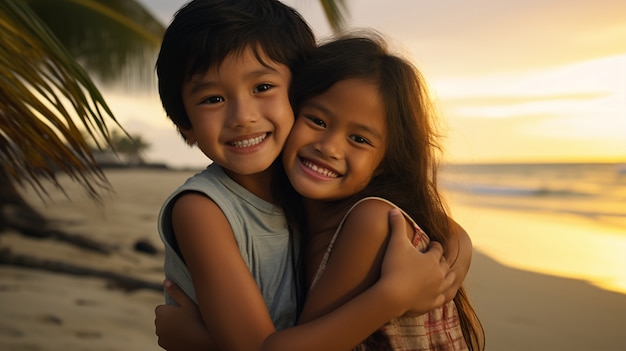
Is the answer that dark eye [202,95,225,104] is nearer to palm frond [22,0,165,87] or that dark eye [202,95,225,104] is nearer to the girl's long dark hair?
the girl's long dark hair

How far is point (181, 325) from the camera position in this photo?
191 centimetres

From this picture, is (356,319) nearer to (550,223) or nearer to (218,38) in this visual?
(218,38)

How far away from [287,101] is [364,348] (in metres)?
0.71

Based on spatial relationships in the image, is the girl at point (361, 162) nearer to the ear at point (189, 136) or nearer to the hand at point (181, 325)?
the hand at point (181, 325)

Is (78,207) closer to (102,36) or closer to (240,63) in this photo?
(102,36)

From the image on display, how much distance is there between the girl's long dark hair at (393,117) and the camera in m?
1.89

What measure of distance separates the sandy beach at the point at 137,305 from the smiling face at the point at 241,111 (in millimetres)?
2272

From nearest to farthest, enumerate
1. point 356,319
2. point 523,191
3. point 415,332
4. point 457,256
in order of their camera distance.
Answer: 1. point 356,319
2. point 415,332
3. point 457,256
4. point 523,191

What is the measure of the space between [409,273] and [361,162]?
36cm

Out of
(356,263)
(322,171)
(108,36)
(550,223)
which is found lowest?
(550,223)

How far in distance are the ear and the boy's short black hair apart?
0.02 m

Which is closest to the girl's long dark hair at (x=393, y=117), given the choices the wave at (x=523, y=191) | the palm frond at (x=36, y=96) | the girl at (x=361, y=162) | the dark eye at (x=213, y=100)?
the girl at (x=361, y=162)

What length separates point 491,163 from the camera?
2995 cm

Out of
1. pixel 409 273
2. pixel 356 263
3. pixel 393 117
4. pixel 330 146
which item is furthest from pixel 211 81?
pixel 409 273
